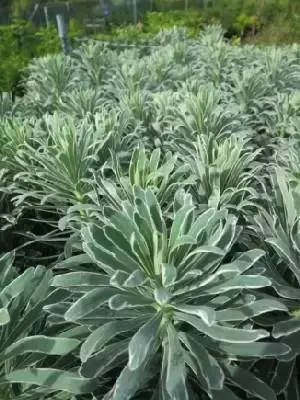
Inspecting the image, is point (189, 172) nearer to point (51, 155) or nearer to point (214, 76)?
point (51, 155)

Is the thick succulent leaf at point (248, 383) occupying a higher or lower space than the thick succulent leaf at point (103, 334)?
lower

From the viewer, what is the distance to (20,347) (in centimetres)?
114

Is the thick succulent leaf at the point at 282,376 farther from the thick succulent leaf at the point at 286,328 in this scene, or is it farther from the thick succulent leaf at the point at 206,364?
the thick succulent leaf at the point at 206,364

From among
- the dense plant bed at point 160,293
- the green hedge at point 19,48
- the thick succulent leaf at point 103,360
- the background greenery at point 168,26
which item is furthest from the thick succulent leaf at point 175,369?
the background greenery at point 168,26

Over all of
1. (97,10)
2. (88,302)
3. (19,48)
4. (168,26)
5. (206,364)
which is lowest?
(168,26)

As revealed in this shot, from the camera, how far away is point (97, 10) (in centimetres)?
1412

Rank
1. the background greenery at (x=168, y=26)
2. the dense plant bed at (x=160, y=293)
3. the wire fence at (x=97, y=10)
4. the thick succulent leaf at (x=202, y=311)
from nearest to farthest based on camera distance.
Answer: the thick succulent leaf at (x=202, y=311) < the dense plant bed at (x=160, y=293) < the background greenery at (x=168, y=26) < the wire fence at (x=97, y=10)

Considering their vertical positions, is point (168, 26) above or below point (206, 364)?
below

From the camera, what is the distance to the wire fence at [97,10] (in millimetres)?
12711

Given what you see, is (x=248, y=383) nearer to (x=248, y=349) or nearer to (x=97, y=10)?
(x=248, y=349)

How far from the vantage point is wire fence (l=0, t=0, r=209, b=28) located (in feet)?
41.7

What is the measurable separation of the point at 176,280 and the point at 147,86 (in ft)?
10.1

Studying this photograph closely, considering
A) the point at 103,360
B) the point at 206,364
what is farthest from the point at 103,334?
the point at 206,364

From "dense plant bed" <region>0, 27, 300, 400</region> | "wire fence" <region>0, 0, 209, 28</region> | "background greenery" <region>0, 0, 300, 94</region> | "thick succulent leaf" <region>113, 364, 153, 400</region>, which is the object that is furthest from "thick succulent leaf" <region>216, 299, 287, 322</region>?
"wire fence" <region>0, 0, 209, 28</region>
